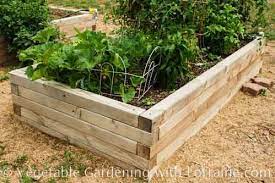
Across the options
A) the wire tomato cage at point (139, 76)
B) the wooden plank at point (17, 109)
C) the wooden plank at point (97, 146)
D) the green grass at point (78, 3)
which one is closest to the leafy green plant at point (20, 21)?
the wooden plank at point (17, 109)

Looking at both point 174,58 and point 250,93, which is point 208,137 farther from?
point 250,93

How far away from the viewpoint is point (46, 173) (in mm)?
2520

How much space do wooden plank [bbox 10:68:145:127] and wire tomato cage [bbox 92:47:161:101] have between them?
0.70 feet

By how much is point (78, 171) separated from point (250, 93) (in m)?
2.16

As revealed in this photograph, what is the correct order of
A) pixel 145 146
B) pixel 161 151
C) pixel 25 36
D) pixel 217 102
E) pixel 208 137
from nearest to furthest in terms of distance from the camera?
pixel 145 146 < pixel 161 151 < pixel 208 137 < pixel 217 102 < pixel 25 36

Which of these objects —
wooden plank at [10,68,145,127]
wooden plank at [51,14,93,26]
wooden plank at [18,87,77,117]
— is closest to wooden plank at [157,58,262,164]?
wooden plank at [10,68,145,127]

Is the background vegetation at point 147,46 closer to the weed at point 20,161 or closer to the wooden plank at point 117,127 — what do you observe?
the wooden plank at point 117,127

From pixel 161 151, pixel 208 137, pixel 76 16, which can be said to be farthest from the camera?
pixel 76 16

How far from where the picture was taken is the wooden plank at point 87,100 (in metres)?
2.44

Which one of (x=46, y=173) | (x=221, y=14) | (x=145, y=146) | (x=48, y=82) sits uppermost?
(x=221, y=14)

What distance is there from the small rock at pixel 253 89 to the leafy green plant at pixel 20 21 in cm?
242

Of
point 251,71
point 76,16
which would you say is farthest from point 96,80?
point 76,16

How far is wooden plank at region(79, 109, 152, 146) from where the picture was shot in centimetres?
239

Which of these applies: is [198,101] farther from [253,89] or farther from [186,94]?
[253,89]
